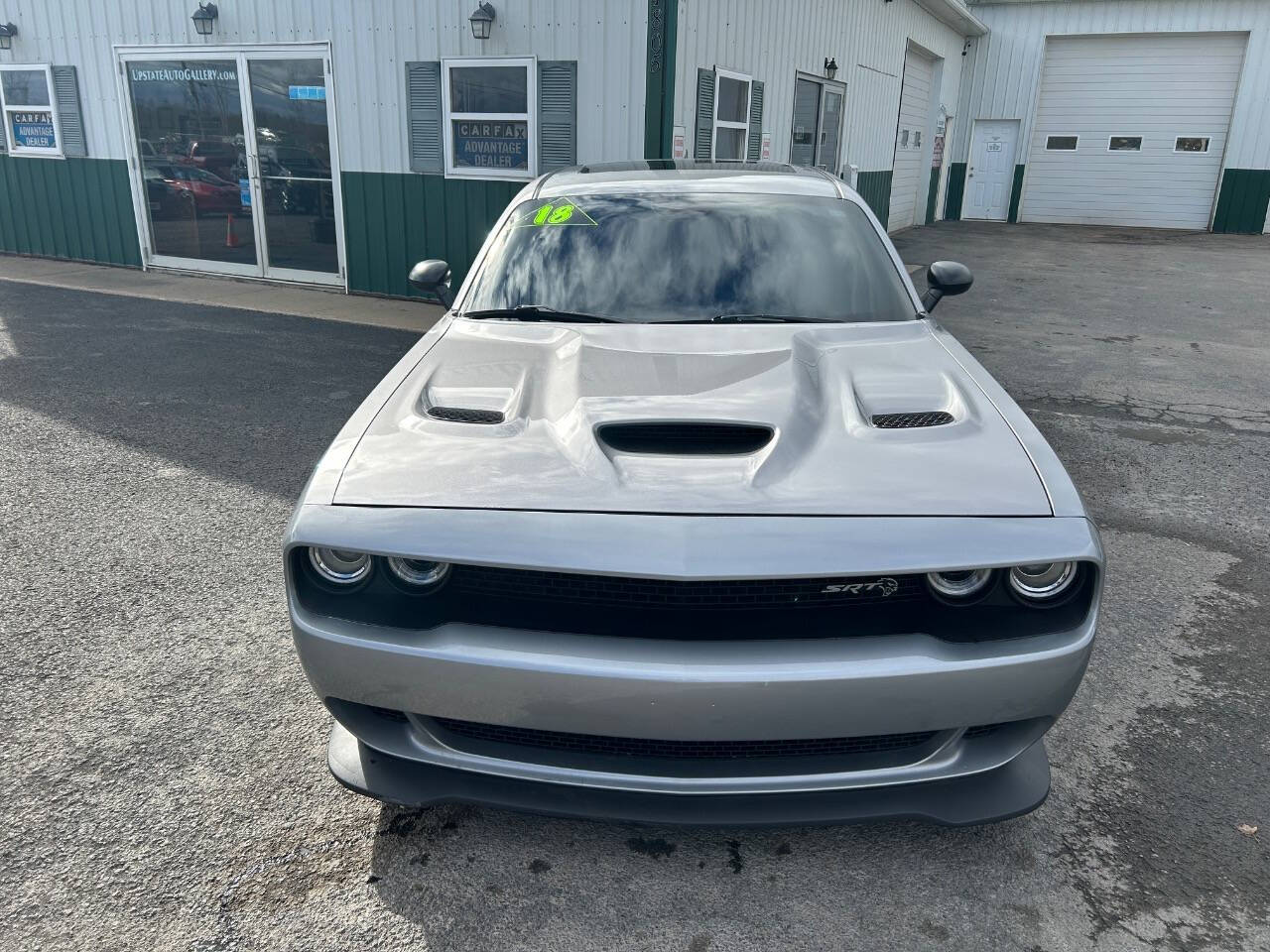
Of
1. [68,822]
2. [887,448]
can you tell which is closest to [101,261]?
[68,822]

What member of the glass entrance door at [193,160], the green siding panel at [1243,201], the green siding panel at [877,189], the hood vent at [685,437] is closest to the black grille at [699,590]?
the hood vent at [685,437]

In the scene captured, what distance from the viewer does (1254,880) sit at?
2.29 meters

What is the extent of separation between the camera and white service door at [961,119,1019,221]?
73.9 feet

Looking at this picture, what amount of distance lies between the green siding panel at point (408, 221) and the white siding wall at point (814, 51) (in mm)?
2210

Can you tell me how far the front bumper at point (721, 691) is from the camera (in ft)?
6.34

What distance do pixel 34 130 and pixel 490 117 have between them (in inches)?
270

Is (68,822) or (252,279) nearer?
(68,822)

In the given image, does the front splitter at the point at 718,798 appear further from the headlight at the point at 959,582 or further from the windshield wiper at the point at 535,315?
the windshield wiper at the point at 535,315

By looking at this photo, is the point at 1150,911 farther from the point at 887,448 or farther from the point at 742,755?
the point at 887,448

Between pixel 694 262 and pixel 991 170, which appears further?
pixel 991 170

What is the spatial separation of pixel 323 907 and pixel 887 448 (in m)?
1.75

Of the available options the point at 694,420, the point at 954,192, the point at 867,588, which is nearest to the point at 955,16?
the point at 954,192

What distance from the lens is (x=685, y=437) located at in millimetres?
2373

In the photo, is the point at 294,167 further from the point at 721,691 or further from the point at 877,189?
the point at 877,189
